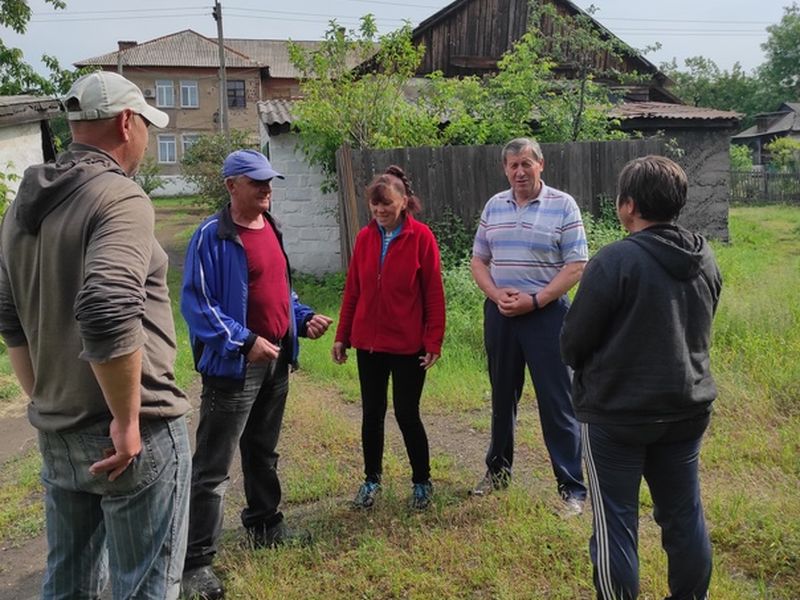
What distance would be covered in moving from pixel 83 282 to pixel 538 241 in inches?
97.8

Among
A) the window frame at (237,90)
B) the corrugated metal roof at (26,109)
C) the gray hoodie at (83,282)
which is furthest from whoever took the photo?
the window frame at (237,90)

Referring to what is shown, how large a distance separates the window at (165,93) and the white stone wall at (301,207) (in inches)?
1399

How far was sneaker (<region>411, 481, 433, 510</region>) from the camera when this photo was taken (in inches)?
152

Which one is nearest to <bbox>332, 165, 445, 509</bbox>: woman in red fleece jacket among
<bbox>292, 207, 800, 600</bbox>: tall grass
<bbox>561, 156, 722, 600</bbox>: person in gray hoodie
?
<bbox>292, 207, 800, 600</bbox>: tall grass

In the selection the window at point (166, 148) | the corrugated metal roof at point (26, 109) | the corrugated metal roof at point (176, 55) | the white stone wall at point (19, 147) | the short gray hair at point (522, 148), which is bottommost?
the short gray hair at point (522, 148)

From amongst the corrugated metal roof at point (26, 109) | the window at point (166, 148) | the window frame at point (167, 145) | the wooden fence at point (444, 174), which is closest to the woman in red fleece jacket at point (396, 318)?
the wooden fence at point (444, 174)

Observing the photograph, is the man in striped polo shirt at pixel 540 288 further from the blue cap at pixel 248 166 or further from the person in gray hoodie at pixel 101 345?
the person in gray hoodie at pixel 101 345

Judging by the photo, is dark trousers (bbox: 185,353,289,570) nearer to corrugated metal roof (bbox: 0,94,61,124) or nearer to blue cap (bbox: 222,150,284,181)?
blue cap (bbox: 222,150,284,181)

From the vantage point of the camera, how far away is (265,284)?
332 cm

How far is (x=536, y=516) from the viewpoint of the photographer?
11.8 feet

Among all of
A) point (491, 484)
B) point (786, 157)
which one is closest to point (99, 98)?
point (491, 484)

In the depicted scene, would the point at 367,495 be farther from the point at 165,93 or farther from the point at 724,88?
the point at 724,88

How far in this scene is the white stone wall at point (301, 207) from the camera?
1114cm

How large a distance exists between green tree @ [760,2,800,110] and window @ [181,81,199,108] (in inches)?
2037
